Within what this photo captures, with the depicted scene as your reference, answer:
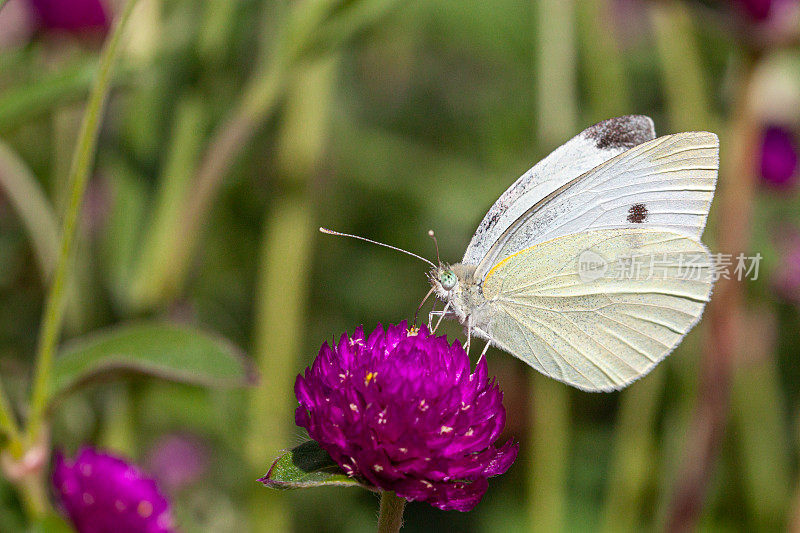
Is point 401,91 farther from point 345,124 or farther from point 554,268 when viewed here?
point 554,268

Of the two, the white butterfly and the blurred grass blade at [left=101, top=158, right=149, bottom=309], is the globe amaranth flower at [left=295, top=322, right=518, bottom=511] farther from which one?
the blurred grass blade at [left=101, top=158, right=149, bottom=309]

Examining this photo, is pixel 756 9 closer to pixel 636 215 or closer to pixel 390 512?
pixel 636 215

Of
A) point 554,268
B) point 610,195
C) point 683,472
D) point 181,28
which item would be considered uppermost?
point 181,28

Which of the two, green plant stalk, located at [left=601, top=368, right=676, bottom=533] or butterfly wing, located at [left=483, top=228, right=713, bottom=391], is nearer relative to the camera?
butterfly wing, located at [left=483, top=228, right=713, bottom=391]

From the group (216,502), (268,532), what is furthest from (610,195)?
(216,502)

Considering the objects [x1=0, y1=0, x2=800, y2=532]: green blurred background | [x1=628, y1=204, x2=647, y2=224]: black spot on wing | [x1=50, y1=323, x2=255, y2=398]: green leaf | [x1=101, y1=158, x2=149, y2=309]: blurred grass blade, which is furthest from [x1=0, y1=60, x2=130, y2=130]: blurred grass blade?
A: [x1=628, y1=204, x2=647, y2=224]: black spot on wing

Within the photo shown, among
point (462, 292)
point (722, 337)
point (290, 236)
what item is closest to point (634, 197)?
point (462, 292)
